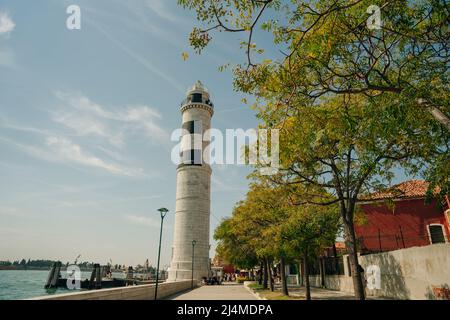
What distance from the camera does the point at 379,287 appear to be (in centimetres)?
1961

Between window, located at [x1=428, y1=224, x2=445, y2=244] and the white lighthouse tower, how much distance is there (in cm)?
2903

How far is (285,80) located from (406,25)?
348 cm

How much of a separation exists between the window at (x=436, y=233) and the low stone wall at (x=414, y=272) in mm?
10325

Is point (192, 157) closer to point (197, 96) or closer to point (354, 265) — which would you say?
point (197, 96)

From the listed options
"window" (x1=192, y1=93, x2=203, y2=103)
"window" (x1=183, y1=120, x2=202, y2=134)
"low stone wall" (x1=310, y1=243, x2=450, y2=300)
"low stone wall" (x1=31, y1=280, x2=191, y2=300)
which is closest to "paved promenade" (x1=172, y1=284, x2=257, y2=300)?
"low stone wall" (x1=31, y1=280, x2=191, y2=300)

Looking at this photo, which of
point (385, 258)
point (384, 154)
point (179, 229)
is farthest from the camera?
point (179, 229)

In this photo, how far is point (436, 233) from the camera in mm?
26859

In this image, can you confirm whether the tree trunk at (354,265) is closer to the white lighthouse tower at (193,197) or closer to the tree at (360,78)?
the tree at (360,78)

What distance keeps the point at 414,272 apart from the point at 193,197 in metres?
35.8

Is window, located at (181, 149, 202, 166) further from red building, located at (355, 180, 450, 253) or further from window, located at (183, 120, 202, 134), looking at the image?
red building, located at (355, 180, 450, 253)

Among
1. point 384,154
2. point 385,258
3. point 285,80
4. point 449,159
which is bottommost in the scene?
point 385,258

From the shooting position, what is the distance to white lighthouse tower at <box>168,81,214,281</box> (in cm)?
4538
